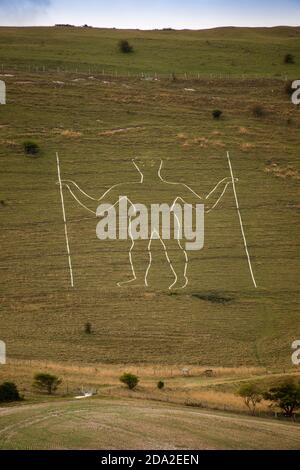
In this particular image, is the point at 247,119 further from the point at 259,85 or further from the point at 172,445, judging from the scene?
the point at 172,445

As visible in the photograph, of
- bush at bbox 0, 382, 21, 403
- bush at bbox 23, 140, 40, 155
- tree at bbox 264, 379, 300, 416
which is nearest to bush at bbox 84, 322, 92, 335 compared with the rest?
bush at bbox 0, 382, 21, 403

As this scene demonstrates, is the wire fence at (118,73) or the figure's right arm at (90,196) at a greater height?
the wire fence at (118,73)

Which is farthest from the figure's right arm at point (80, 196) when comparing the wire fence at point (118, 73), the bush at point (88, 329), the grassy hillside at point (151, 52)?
the grassy hillside at point (151, 52)

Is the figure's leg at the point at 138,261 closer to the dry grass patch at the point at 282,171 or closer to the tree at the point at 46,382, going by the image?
the tree at the point at 46,382

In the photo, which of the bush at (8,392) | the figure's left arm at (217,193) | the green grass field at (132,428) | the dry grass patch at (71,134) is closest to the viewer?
the green grass field at (132,428)

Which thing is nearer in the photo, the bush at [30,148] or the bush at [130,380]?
the bush at [130,380]

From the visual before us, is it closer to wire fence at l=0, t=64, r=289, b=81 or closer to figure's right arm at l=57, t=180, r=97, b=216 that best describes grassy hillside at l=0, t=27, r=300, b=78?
wire fence at l=0, t=64, r=289, b=81

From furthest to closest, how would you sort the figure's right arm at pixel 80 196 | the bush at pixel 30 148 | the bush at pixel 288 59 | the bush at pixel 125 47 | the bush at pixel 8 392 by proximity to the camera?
the bush at pixel 125 47 → the bush at pixel 288 59 → the bush at pixel 30 148 → the figure's right arm at pixel 80 196 → the bush at pixel 8 392

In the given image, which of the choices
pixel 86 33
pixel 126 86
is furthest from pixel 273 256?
pixel 86 33
